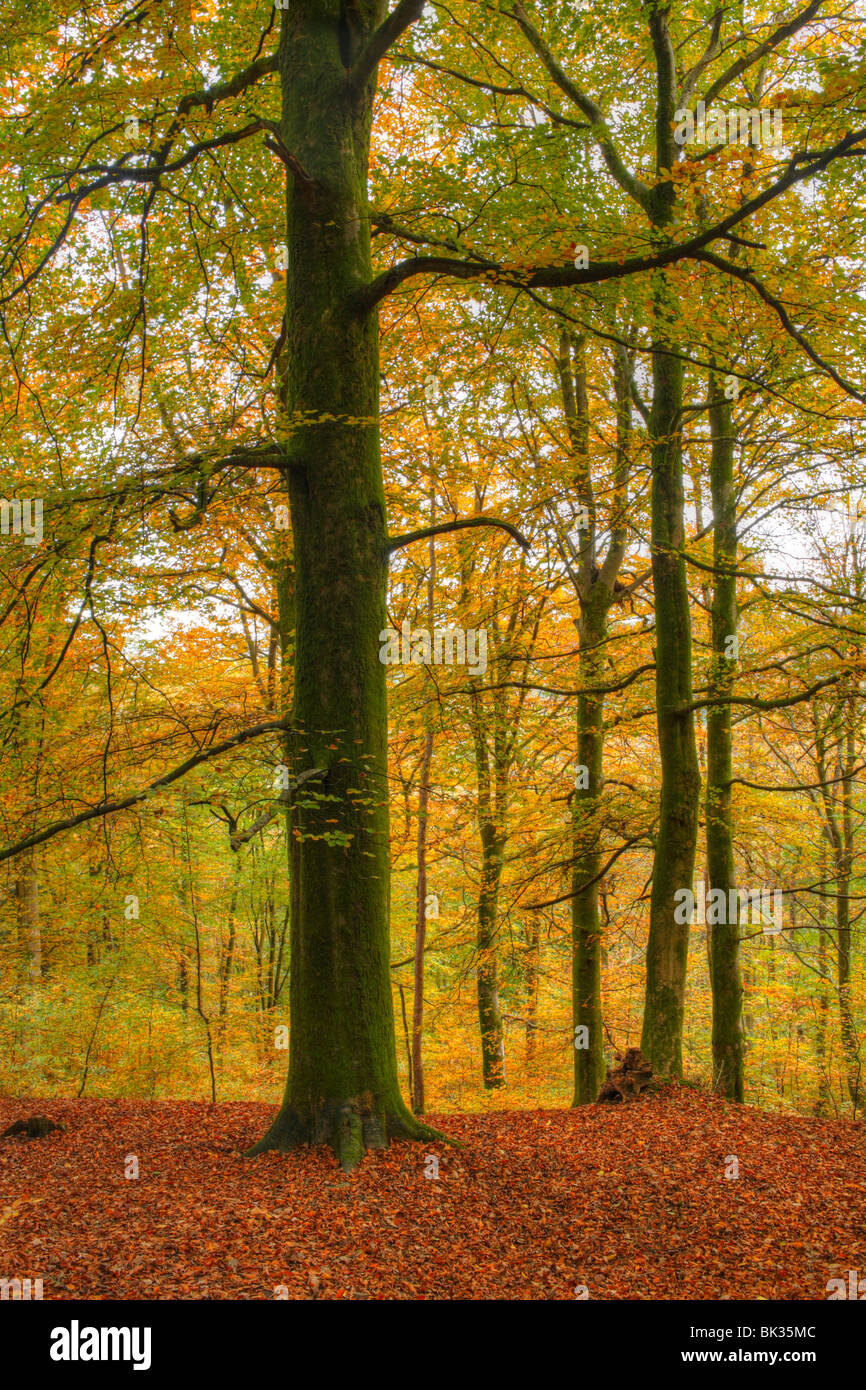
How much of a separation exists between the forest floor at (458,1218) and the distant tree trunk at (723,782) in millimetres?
2971

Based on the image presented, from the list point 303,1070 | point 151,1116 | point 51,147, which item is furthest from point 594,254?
point 151,1116

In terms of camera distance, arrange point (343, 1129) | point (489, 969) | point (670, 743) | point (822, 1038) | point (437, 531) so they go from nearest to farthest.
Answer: point (343, 1129) → point (437, 531) → point (670, 743) → point (489, 969) → point (822, 1038)

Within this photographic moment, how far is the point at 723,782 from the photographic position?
9828 mm

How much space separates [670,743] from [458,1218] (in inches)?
207

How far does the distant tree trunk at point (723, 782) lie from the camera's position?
9.51 metres

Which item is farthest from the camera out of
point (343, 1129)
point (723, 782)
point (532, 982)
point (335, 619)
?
point (532, 982)

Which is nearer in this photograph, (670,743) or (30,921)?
(670,743)
